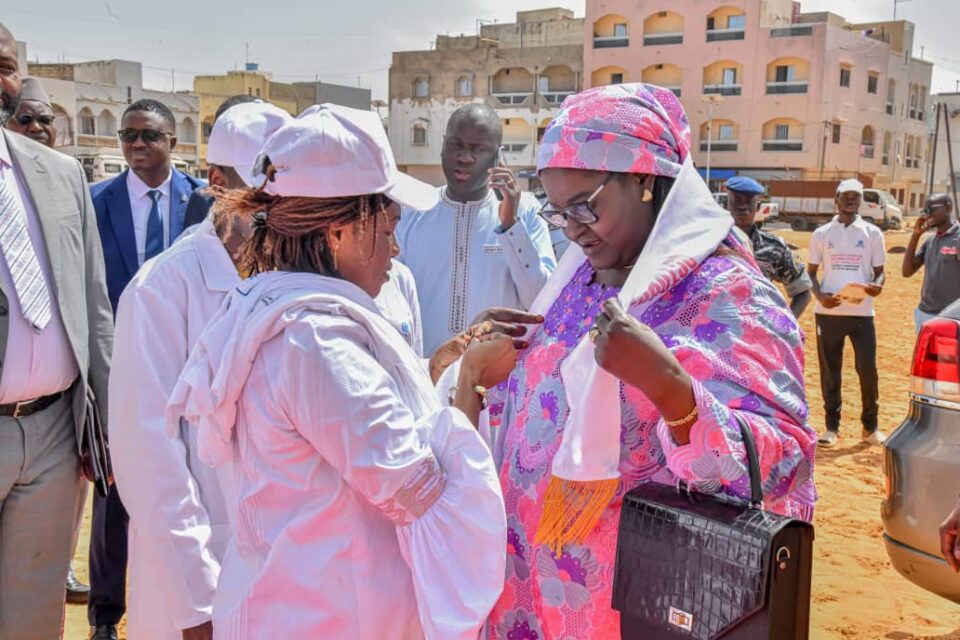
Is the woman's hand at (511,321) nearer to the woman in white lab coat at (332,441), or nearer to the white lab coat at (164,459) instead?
the woman in white lab coat at (332,441)

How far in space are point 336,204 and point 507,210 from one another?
2562 millimetres

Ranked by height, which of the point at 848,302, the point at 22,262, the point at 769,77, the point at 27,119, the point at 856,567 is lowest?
the point at 856,567

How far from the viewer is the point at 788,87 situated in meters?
48.3

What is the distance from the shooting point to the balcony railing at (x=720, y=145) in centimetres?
4997

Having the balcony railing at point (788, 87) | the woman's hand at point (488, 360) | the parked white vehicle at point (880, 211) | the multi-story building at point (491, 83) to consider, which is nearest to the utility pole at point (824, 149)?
the balcony railing at point (788, 87)

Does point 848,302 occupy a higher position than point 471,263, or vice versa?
point 471,263

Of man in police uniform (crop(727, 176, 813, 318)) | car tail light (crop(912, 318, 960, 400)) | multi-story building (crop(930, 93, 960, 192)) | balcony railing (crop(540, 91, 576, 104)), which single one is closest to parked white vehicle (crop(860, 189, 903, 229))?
balcony railing (crop(540, 91, 576, 104))

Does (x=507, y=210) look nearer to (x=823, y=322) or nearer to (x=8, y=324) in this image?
(x=8, y=324)

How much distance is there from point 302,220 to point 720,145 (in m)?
50.9

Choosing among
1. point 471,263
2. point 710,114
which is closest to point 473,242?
point 471,263

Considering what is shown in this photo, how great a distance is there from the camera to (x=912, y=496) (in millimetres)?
3299

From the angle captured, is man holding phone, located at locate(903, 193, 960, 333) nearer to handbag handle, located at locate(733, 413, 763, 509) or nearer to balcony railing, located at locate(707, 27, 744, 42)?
handbag handle, located at locate(733, 413, 763, 509)

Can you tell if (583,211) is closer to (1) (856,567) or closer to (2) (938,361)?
(2) (938,361)

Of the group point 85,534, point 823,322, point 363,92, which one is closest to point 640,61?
point 363,92
